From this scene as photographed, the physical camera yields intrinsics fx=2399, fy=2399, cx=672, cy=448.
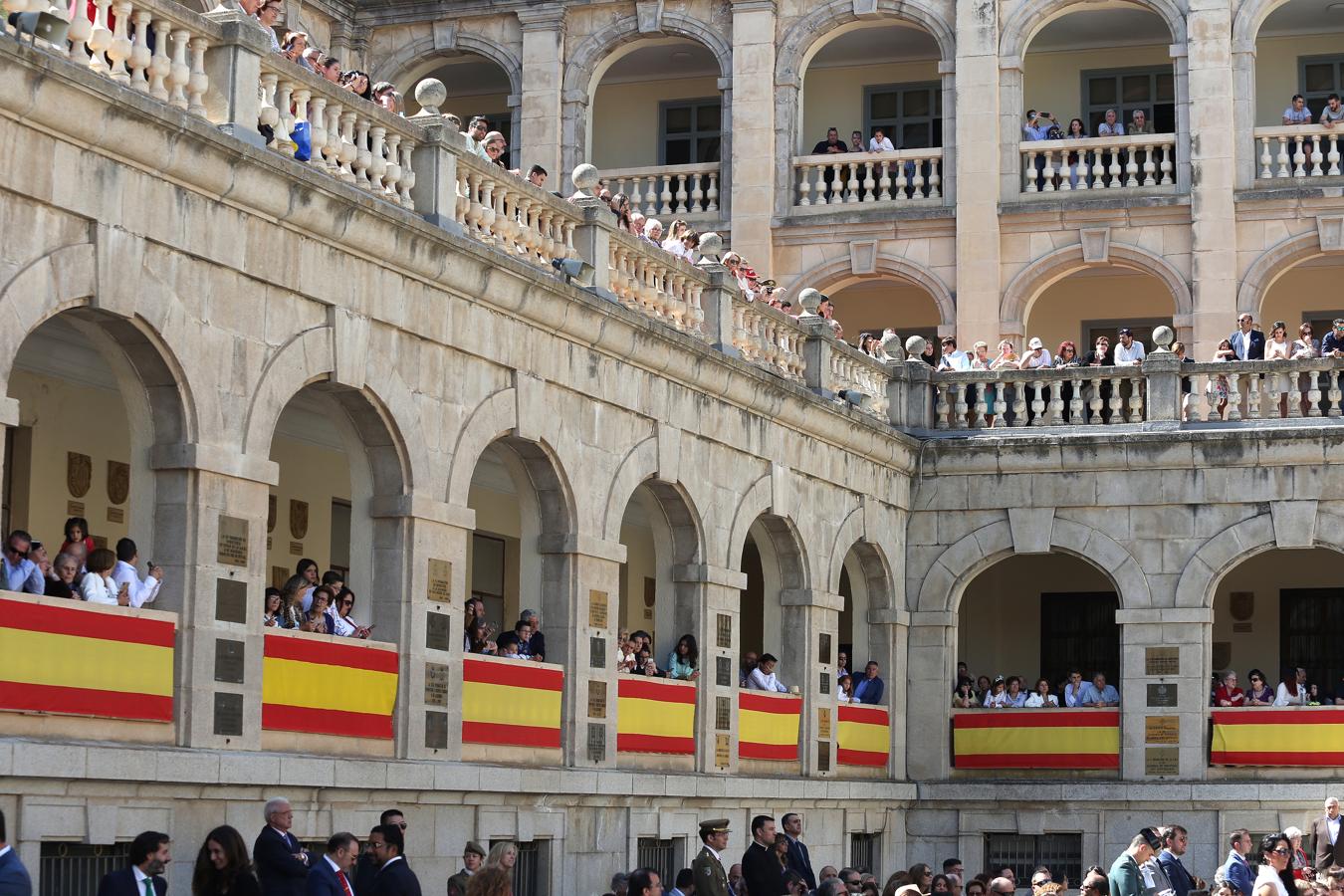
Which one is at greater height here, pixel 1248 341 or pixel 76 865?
pixel 1248 341

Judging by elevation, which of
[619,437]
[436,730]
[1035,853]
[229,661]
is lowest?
[1035,853]

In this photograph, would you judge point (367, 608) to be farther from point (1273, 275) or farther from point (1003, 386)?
point (1273, 275)

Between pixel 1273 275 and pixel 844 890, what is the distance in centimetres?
1772

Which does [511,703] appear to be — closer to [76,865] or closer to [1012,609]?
[76,865]

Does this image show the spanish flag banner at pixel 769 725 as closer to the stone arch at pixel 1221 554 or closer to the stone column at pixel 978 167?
the stone arch at pixel 1221 554

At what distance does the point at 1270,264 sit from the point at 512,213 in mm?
15406

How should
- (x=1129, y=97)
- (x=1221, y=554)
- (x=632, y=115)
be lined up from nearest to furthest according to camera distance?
(x=1221, y=554) < (x=1129, y=97) < (x=632, y=115)

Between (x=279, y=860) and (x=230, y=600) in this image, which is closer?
(x=279, y=860)

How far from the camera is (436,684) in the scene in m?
19.0

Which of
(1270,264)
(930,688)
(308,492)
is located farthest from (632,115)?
(308,492)

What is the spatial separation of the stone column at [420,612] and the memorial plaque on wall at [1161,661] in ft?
39.3

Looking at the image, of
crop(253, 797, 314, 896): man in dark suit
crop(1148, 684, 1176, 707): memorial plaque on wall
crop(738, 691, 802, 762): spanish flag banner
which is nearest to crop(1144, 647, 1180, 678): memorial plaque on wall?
crop(1148, 684, 1176, 707): memorial plaque on wall

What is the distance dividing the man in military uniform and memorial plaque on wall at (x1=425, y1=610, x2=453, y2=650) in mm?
2520

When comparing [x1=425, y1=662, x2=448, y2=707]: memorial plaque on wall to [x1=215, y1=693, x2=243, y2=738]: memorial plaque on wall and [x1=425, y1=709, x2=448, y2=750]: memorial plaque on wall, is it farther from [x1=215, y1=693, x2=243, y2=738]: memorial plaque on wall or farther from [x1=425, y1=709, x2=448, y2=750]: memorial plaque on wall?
[x1=215, y1=693, x2=243, y2=738]: memorial plaque on wall
